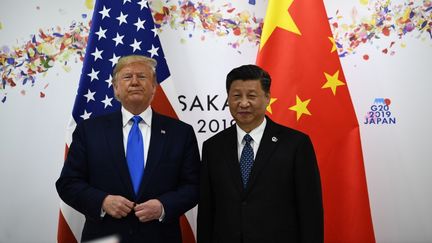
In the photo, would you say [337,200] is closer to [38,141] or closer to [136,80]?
[136,80]

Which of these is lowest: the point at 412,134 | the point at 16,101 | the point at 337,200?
the point at 337,200

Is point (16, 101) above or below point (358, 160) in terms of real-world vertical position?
above

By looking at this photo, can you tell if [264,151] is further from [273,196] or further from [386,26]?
[386,26]

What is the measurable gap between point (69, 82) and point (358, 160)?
1901 millimetres

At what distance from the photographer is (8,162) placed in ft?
8.64

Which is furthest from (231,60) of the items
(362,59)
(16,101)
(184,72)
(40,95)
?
(16,101)

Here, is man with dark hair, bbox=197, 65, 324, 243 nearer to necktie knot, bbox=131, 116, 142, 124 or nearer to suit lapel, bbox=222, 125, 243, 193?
suit lapel, bbox=222, 125, 243, 193

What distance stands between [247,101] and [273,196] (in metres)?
0.40

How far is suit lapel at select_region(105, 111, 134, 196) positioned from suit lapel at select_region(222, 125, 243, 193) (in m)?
0.43

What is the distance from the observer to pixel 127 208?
159 centimetres

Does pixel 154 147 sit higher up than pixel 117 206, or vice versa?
pixel 154 147

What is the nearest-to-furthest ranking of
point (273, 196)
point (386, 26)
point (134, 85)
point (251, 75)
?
1. point (273, 196)
2. point (251, 75)
3. point (134, 85)
4. point (386, 26)

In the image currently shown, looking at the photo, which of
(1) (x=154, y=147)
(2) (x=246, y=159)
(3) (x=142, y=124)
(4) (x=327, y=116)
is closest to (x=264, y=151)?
(2) (x=246, y=159)

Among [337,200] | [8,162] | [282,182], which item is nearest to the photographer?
[282,182]
